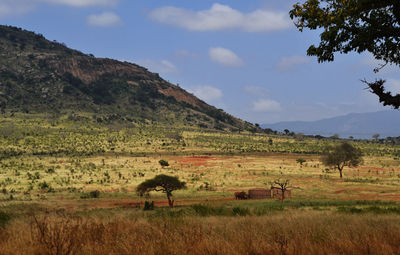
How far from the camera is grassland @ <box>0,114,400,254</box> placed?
616 centimetres

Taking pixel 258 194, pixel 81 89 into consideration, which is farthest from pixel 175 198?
pixel 81 89

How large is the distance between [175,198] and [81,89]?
442ft

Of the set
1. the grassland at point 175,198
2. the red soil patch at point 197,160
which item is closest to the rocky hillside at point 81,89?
the grassland at point 175,198

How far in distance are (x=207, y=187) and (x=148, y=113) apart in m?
114

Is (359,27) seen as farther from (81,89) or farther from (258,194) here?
(81,89)

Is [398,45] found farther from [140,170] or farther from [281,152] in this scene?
[281,152]

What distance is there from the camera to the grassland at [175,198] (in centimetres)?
616

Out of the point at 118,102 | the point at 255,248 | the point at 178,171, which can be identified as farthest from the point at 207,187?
the point at 118,102

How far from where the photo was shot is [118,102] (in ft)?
519

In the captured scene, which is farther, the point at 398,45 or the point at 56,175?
the point at 56,175

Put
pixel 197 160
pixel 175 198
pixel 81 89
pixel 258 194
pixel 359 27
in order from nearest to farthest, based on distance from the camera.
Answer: pixel 359 27 → pixel 258 194 → pixel 175 198 → pixel 197 160 → pixel 81 89

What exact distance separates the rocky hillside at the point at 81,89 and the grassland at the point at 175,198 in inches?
803

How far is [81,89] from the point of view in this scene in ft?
519

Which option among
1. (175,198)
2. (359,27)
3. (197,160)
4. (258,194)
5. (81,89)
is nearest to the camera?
(359,27)
